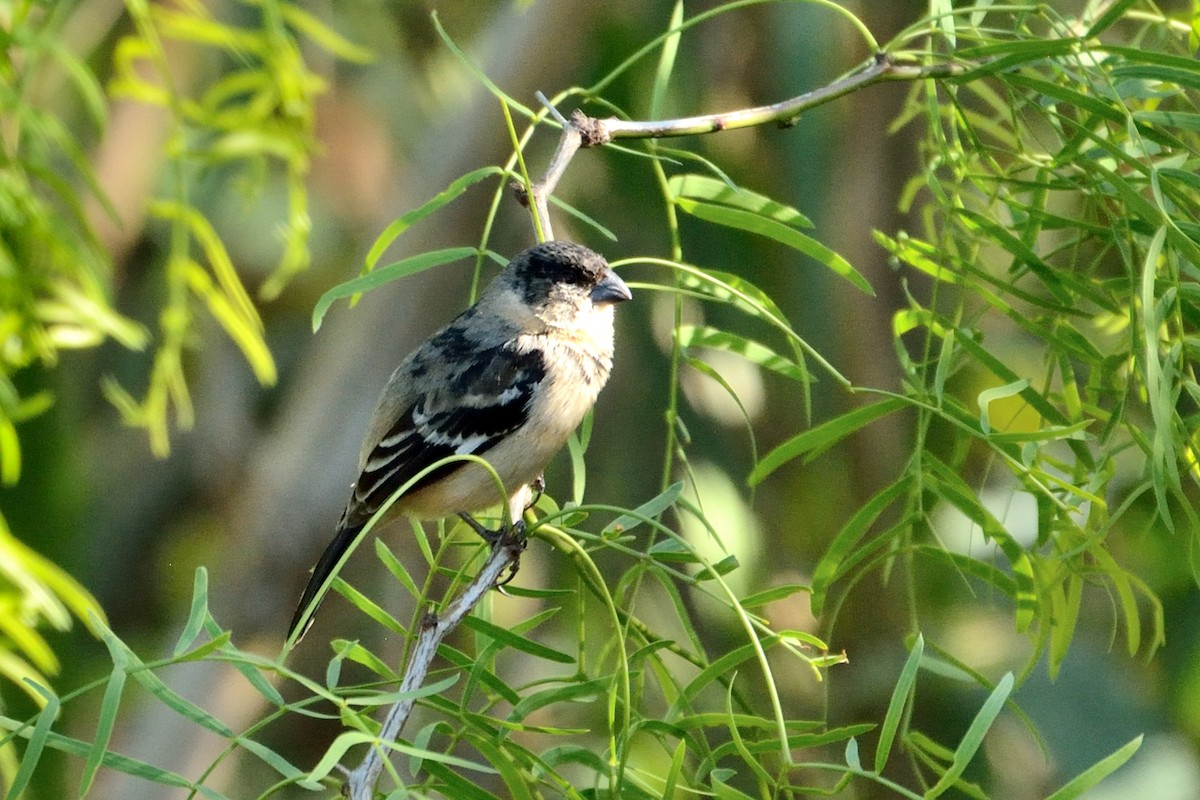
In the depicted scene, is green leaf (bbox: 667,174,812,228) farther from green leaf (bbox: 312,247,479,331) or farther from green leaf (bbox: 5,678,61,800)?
green leaf (bbox: 5,678,61,800)

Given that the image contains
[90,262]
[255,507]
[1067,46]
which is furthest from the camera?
[255,507]

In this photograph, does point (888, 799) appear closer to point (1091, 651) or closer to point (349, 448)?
point (1091, 651)

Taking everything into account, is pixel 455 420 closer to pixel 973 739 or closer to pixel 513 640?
pixel 513 640

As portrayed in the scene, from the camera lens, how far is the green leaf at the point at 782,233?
5.45ft

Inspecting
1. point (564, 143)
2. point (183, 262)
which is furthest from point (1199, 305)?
point (183, 262)

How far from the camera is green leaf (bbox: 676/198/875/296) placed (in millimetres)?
1661

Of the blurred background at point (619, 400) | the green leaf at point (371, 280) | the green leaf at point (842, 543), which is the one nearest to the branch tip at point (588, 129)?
the green leaf at point (371, 280)

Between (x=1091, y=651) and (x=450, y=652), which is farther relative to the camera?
(x=1091, y=651)

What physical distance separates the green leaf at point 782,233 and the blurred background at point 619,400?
93.4 inches

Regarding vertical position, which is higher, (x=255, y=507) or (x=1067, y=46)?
(x=1067, y=46)

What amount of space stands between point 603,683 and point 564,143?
70 cm

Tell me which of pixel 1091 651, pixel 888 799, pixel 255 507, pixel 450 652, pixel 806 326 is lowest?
pixel 888 799

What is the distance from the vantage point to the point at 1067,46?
1452 mm

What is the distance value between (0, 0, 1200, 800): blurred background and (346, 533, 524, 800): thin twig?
2.33 meters
